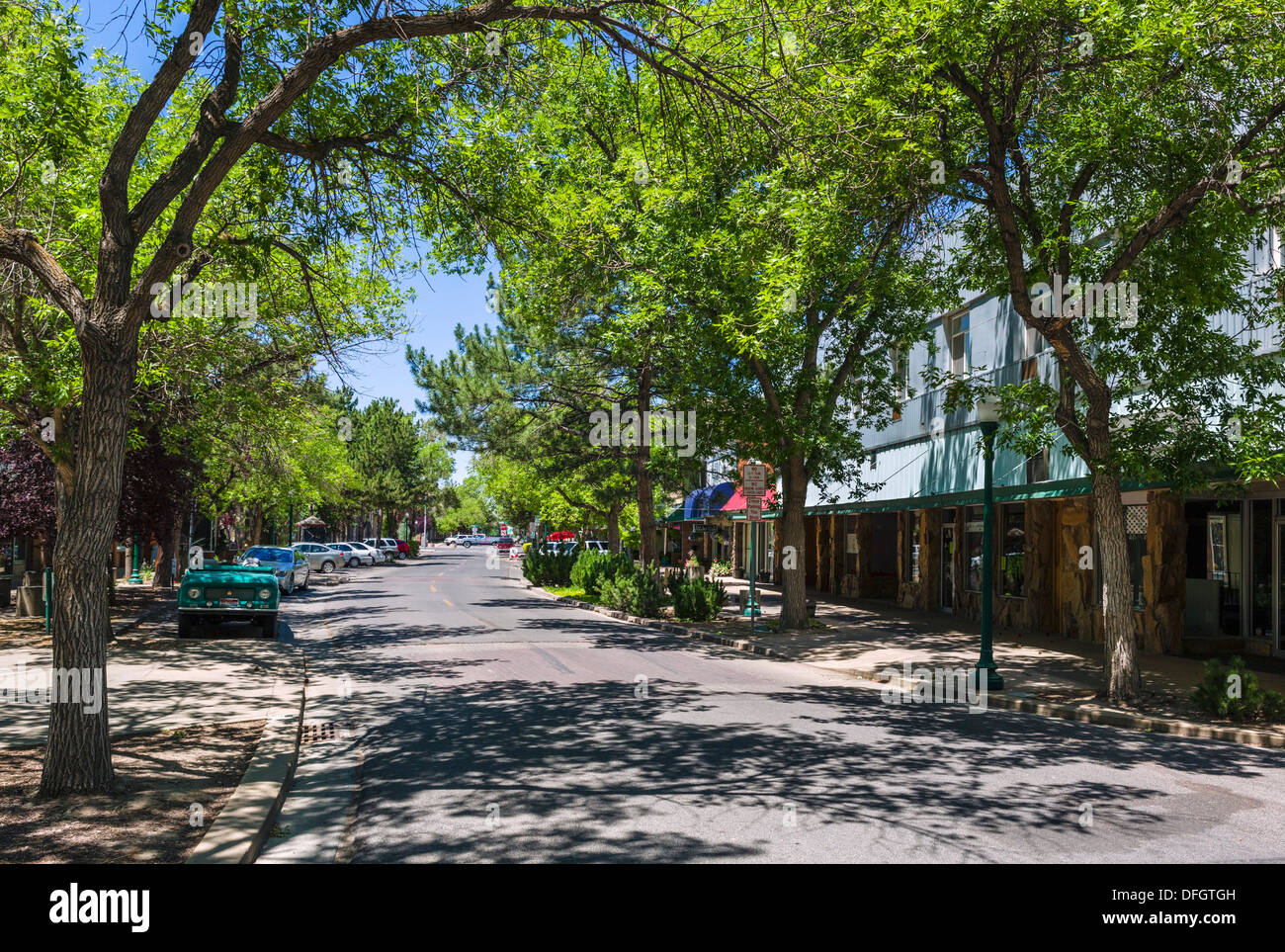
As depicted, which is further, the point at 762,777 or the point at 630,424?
the point at 630,424

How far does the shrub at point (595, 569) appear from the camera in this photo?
27.4m

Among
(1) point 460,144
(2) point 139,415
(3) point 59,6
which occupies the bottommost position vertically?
(2) point 139,415

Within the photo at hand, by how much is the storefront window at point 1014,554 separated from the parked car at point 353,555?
42.4 meters

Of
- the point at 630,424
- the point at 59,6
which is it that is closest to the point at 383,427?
the point at 630,424

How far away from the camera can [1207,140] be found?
36.7ft

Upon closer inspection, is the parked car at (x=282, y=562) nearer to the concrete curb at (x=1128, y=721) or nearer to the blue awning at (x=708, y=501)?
the blue awning at (x=708, y=501)

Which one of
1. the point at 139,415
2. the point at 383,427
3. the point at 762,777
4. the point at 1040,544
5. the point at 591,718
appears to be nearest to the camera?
the point at 762,777

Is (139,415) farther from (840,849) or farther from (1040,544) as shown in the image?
(1040,544)

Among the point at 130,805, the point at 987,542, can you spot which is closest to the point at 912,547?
the point at 987,542

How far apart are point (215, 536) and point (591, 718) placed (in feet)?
160

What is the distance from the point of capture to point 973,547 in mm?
22562

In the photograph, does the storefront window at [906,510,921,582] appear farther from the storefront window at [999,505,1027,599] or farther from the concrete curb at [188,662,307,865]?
the concrete curb at [188,662,307,865]

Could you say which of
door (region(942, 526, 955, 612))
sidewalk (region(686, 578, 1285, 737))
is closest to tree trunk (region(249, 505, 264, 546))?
sidewalk (region(686, 578, 1285, 737))


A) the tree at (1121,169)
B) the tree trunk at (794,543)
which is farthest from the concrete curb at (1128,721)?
the tree trunk at (794,543)
